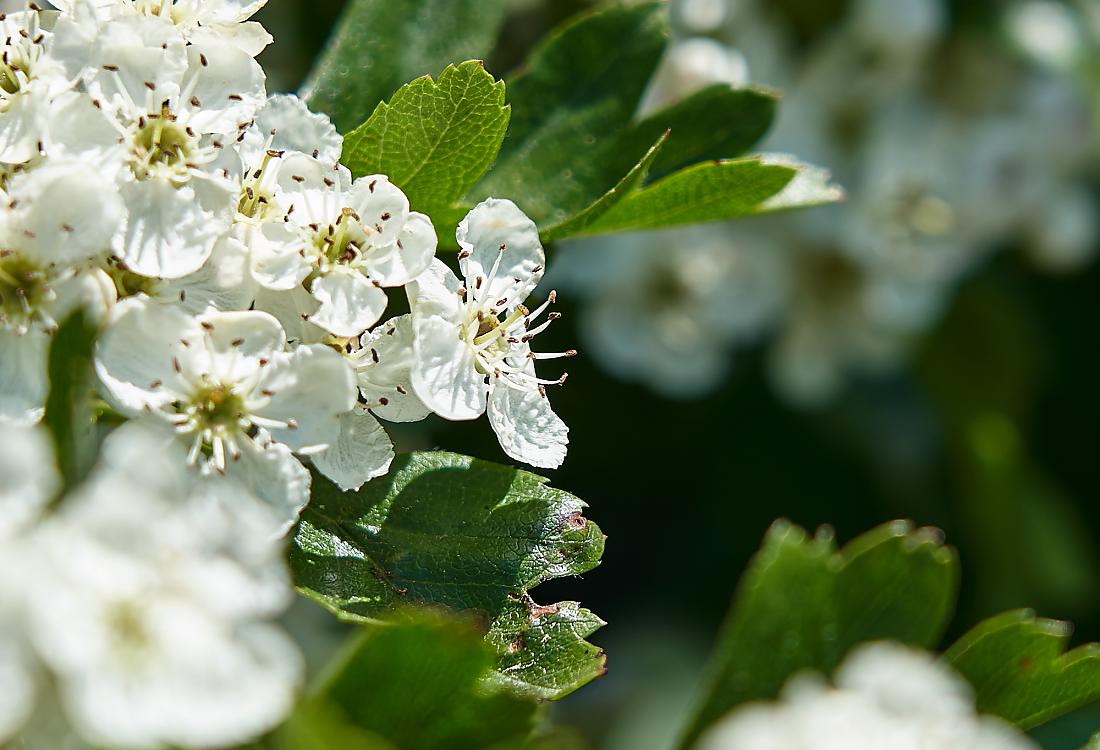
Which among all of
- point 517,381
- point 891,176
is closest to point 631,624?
point 891,176

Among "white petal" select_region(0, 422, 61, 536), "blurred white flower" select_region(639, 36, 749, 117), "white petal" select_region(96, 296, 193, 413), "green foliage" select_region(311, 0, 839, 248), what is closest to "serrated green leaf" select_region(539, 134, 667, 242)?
"green foliage" select_region(311, 0, 839, 248)

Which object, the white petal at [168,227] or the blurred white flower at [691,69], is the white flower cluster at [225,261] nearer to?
the white petal at [168,227]

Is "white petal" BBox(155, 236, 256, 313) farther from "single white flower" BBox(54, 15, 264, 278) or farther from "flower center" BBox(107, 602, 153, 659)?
"flower center" BBox(107, 602, 153, 659)

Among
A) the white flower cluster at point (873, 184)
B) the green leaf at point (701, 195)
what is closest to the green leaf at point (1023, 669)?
the green leaf at point (701, 195)

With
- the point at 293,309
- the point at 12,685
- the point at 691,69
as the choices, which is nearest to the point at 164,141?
the point at 293,309

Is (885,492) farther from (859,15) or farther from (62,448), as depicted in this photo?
(62,448)

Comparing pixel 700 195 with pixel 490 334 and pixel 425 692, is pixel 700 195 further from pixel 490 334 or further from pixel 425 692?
pixel 425 692
